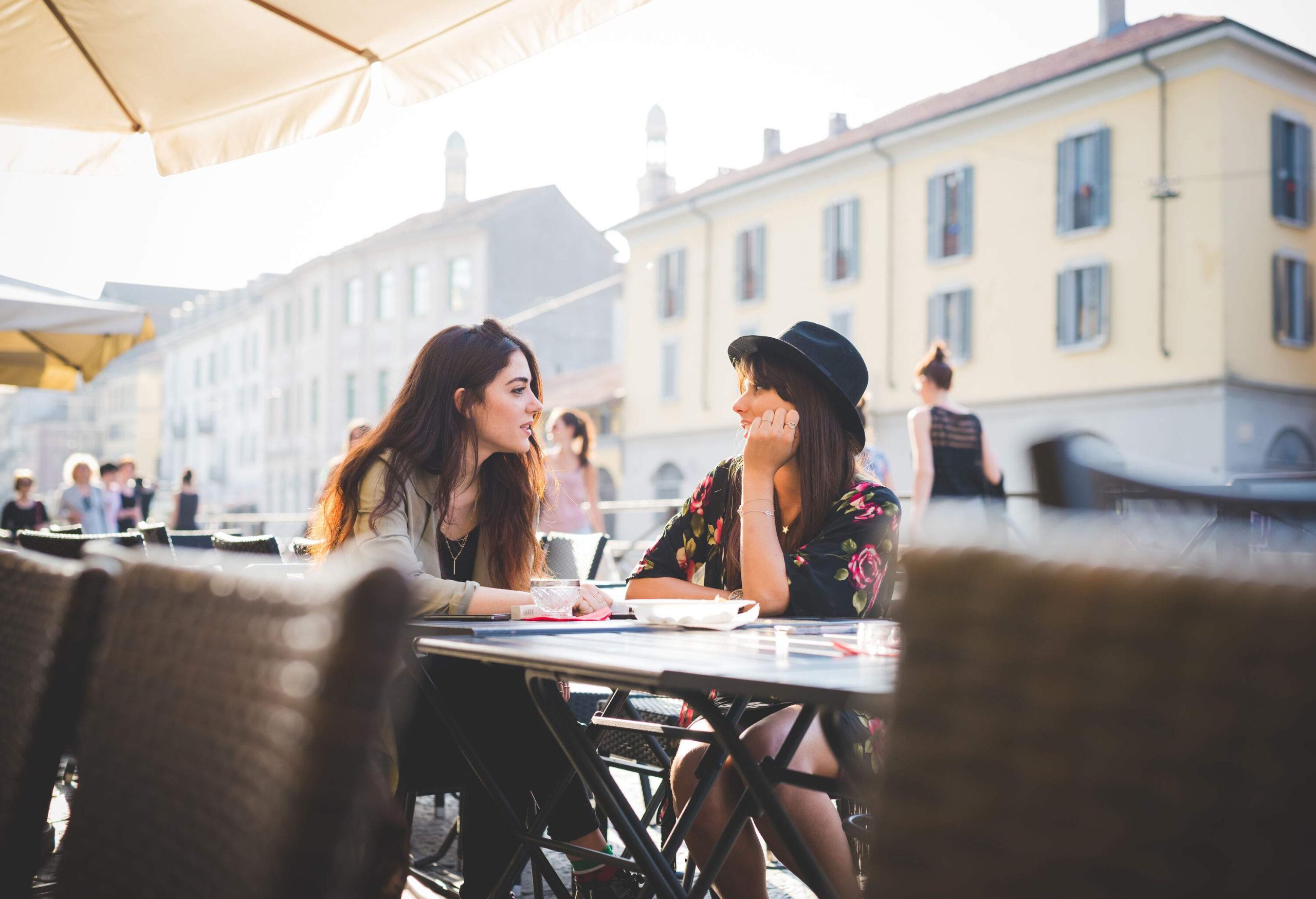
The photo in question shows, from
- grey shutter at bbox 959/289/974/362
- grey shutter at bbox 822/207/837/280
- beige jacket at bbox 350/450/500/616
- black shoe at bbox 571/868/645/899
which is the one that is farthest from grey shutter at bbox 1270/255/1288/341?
black shoe at bbox 571/868/645/899

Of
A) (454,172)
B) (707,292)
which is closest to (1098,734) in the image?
(707,292)

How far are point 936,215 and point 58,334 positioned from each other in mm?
20824

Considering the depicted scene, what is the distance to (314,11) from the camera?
336 cm

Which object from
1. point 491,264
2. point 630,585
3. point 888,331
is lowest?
point 630,585

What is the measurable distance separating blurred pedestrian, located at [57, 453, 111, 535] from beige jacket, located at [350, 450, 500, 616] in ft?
30.6

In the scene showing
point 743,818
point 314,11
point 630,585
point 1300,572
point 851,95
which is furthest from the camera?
point 851,95

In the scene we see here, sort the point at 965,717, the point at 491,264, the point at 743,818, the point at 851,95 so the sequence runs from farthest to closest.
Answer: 1. the point at 491,264
2. the point at 851,95
3. the point at 743,818
4. the point at 965,717

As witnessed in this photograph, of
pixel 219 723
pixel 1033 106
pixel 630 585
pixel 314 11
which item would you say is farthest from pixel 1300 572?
pixel 1033 106

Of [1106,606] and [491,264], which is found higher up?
[491,264]

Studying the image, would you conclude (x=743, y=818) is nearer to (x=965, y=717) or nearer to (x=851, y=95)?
(x=965, y=717)

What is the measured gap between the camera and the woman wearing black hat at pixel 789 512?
2586 mm

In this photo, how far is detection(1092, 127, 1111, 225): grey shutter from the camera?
22344mm

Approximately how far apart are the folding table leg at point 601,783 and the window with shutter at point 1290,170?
23.6m

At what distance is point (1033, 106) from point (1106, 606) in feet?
82.3
